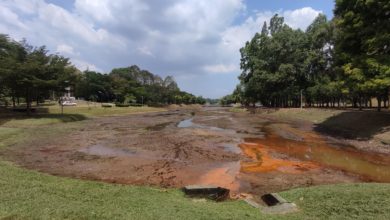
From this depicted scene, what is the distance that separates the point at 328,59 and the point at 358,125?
34.8 meters

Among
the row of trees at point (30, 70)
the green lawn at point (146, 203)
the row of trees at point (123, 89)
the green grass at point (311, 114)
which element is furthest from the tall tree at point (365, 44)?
the row of trees at point (123, 89)

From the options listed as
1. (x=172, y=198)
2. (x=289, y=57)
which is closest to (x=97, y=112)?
(x=289, y=57)

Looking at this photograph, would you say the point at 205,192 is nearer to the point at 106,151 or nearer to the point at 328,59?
the point at 106,151

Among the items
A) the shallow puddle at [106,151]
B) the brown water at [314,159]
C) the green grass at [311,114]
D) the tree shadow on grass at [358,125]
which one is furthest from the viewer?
the green grass at [311,114]

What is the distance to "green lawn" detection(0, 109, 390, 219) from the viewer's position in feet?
23.0

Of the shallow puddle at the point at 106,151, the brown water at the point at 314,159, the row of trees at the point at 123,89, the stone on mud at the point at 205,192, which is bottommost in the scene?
the brown water at the point at 314,159

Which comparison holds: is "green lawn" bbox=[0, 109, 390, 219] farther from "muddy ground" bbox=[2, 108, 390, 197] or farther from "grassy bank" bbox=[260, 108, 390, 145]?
"grassy bank" bbox=[260, 108, 390, 145]

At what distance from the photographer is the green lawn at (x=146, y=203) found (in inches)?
276

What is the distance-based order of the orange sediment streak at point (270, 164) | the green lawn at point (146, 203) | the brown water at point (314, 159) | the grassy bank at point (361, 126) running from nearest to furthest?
the green lawn at point (146, 203), the orange sediment streak at point (270, 164), the brown water at point (314, 159), the grassy bank at point (361, 126)

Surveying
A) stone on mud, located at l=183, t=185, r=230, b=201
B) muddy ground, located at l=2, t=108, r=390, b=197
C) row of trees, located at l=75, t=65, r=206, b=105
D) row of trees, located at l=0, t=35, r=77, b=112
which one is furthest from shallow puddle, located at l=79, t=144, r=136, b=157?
row of trees, located at l=75, t=65, r=206, b=105

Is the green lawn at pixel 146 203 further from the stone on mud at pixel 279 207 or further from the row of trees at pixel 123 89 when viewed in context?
the row of trees at pixel 123 89

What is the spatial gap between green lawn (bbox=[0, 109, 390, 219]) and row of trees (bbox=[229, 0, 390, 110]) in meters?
16.7

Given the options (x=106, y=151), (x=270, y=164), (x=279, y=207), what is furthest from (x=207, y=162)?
(x=279, y=207)

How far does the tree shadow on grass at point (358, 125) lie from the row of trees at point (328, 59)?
255 cm
